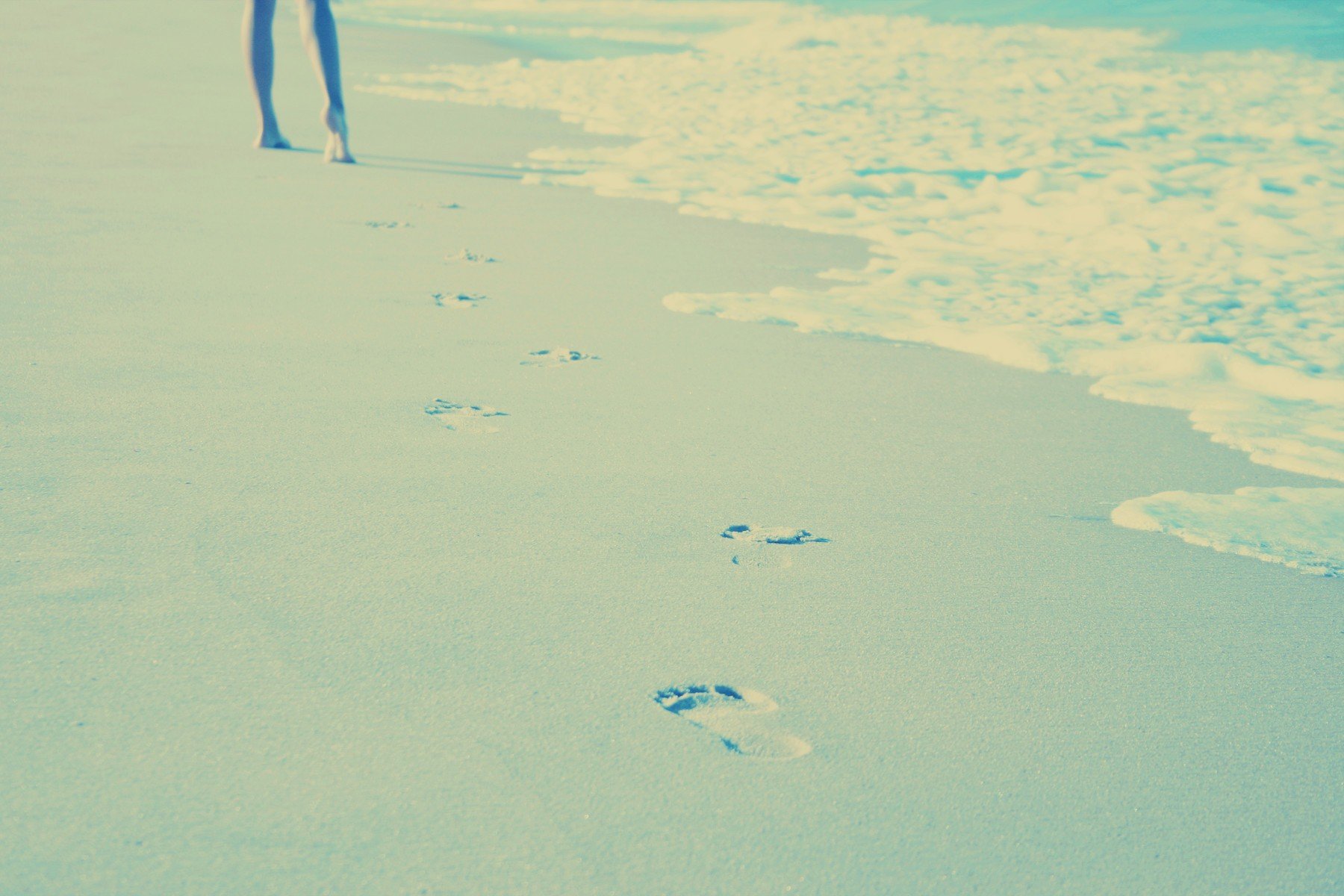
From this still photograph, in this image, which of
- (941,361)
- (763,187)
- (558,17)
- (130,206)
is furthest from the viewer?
(558,17)

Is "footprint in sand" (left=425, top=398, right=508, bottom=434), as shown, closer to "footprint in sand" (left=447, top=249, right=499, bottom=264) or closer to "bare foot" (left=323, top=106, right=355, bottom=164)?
"footprint in sand" (left=447, top=249, right=499, bottom=264)

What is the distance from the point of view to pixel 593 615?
150 cm

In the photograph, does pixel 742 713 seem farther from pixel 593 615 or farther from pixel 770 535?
pixel 770 535

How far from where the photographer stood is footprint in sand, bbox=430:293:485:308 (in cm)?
283

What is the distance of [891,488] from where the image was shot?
1.98 m

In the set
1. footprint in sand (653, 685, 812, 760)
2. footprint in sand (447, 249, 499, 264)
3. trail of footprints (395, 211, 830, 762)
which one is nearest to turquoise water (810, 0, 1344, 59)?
footprint in sand (447, 249, 499, 264)

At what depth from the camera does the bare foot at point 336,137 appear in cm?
451

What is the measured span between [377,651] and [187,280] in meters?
1.71

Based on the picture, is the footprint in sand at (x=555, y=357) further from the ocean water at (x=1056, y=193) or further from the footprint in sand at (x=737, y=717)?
the footprint in sand at (x=737, y=717)

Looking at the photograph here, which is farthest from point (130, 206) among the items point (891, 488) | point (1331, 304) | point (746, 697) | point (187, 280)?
point (1331, 304)

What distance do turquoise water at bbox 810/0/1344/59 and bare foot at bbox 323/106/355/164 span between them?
35.2 ft

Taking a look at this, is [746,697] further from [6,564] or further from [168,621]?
[6,564]

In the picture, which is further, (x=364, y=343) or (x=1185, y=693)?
(x=364, y=343)

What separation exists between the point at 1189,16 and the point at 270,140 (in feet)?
46.1
